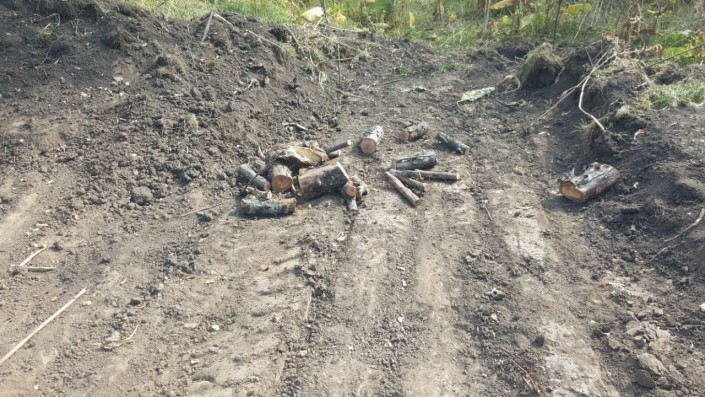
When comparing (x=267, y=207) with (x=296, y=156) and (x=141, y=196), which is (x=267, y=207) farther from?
(x=141, y=196)

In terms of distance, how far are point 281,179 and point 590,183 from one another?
3.13 meters

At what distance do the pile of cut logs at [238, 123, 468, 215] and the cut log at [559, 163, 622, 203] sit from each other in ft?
3.80

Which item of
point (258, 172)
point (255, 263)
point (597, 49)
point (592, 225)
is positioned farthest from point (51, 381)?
point (597, 49)

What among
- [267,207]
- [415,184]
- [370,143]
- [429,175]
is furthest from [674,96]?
[267,207]

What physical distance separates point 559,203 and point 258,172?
319 cm

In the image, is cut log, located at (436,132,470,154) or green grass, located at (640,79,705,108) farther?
cut log, located at (436,132,470,154)

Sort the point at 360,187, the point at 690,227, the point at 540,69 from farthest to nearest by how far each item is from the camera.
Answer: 1. the point at 540,69
2. the point at 360,187
3. the point at 690,227

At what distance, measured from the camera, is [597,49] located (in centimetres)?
806

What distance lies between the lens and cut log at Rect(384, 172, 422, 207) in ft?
19.7

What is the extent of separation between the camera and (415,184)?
629 centimetres

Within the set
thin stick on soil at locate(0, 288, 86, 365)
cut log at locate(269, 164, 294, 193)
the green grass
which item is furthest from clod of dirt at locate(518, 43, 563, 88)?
thin stick on soil at locate(0, 288, 86, 365)

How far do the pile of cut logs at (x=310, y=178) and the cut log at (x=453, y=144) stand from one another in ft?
0.06

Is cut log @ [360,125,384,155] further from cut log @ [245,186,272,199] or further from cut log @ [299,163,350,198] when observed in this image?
cut log @ [245,186,272,199]

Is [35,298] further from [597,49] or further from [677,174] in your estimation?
[597,49]
